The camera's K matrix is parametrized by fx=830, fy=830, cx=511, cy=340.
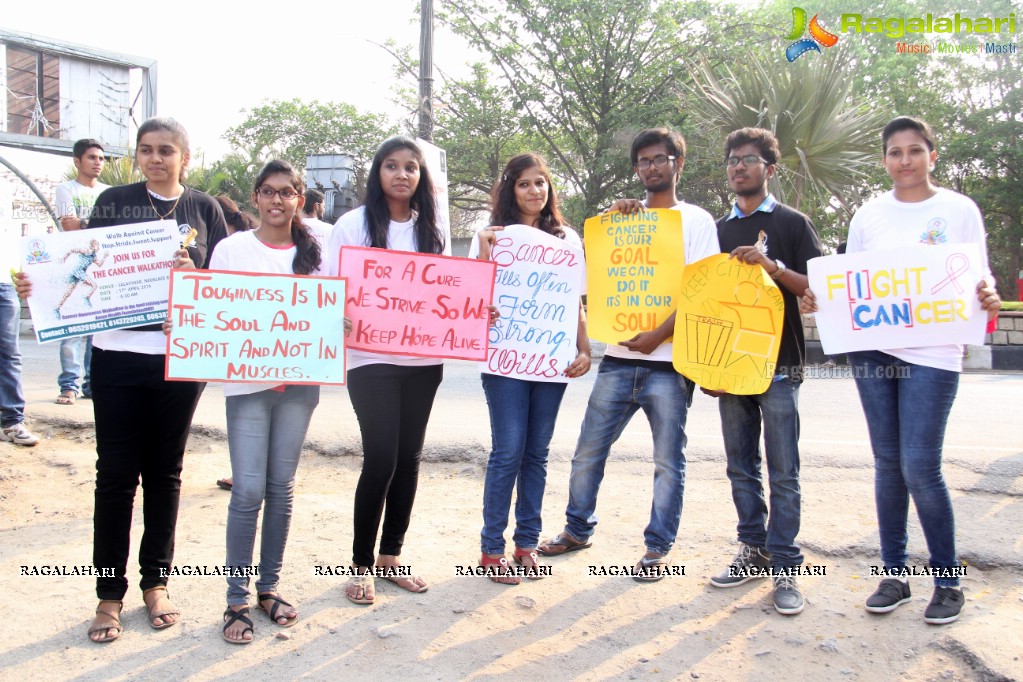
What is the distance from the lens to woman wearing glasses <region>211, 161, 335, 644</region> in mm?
3172

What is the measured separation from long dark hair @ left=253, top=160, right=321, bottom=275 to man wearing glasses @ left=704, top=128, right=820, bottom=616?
1726 mm

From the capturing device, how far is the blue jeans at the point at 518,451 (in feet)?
11.9

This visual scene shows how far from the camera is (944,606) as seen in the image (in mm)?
3197

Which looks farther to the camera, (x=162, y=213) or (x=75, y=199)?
(x=75, y=199)

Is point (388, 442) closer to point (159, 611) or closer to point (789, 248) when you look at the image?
point (159, 611)

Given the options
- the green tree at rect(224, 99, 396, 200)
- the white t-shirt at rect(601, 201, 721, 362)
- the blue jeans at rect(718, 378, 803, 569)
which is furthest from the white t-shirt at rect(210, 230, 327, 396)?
the green tree at rect(224, 99, 396, 200)

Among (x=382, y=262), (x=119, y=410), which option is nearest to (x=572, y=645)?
(x=382, y=262)

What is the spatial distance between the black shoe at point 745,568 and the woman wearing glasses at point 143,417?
225cm

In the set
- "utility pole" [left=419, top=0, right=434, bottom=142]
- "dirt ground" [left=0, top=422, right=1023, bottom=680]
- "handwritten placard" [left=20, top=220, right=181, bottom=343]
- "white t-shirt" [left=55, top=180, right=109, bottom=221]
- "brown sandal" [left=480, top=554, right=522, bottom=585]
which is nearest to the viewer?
"dirt ground" [left=0, top=422, right=1023, bottom=680]

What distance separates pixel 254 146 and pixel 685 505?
2858cm

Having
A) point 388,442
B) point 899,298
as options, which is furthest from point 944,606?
point 388,442

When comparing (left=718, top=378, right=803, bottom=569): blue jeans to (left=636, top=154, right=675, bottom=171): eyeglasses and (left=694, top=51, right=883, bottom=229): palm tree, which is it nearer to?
(left=636, top=154, right=675, bottom=171): eyeglasses

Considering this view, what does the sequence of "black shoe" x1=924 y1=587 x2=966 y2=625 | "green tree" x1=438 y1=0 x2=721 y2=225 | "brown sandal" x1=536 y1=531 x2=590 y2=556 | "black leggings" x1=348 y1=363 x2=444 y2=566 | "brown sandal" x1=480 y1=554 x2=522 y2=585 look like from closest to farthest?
"black shoe" x1=924 y1=587 x2=966 y2=625, "black leggings" x1=348 y1=363 x2=444 y2=566, "brown sandal" x1=480 y1=554 x2=522 y2=585, "brown sandal" x1=536 y1=531 x2=590 y2=556, "green tree" x1=438 y1=0 x2=721 y2=225

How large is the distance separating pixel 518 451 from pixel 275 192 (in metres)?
1.48
